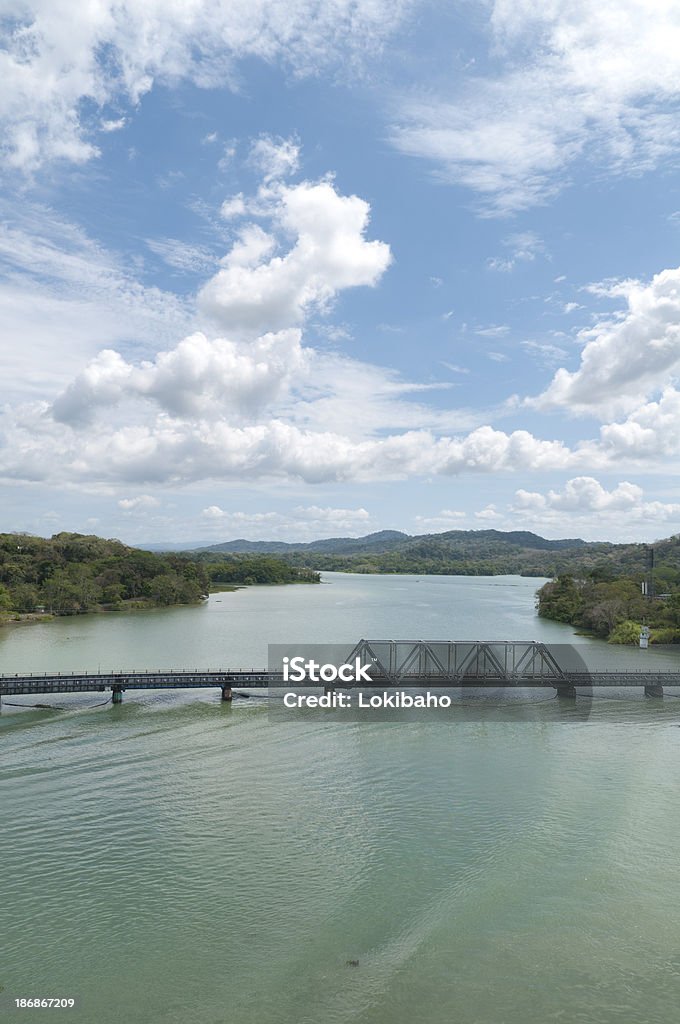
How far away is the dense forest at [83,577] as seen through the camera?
91.6 meters

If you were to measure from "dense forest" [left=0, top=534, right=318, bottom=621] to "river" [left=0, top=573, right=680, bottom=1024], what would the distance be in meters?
57.4

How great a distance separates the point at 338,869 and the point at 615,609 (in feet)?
214

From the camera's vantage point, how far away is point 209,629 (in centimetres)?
7925

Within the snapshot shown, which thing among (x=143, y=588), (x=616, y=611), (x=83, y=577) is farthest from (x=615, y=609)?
(x=83, y=577)

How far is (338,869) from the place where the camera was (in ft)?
65.9

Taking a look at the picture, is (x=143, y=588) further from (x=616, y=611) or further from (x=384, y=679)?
(x=384, y=679)

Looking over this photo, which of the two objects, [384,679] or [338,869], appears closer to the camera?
[338,869]

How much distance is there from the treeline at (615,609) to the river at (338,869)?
36529 millimetres

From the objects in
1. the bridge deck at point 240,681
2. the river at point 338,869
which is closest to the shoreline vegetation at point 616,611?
the bridge deck at point 240,681

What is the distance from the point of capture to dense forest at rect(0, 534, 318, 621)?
91.6m

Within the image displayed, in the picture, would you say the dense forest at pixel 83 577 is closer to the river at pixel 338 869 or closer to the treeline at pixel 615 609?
the river at pixel 338 869

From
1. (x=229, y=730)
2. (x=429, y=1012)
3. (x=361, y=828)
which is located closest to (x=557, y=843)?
(x=361, y=828)

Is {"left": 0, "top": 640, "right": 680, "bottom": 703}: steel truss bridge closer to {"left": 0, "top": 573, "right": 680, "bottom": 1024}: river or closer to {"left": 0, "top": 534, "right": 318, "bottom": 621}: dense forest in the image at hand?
{"left": 0, "top": 573, "right": 680, "bottom": 1024}: river

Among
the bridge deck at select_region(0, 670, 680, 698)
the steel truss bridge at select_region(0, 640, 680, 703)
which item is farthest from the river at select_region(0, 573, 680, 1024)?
the steel truss bridge at select_region(0, 640, 680, 703)
